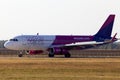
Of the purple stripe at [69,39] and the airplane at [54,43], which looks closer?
the airplane at [54,43]

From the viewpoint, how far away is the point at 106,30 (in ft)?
298

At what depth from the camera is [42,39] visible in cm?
8525

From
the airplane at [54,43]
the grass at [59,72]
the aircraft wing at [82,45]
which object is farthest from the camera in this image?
the aircraft wing at [82,45]

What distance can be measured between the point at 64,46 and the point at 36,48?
5003 mm

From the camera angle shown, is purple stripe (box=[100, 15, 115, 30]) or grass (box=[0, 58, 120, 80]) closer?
grass (box=[0, 58, 120, 80])

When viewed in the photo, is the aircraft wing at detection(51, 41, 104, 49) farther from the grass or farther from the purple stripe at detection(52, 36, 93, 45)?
the grass

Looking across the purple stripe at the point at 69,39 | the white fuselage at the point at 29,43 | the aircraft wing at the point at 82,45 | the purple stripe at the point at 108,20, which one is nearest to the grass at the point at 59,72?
the white fuselage at the point at 29,43

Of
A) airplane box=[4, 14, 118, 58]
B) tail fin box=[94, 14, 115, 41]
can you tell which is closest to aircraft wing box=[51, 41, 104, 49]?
airplane box=[4, 14, 118, 58]

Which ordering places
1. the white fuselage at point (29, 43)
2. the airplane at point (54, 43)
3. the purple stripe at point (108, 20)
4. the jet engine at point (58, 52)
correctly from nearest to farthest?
the jet engine at point (58, 52)
the white fuselage at point (29, 43)
the airplane at point (54, 43)
the purple stripe at point (108, 20)

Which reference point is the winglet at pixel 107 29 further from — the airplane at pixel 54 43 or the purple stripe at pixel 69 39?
the purple stripe at pixel 69 39

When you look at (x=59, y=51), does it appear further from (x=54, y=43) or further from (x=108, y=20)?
(x=108, y=20)

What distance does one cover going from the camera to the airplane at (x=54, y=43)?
84.1m

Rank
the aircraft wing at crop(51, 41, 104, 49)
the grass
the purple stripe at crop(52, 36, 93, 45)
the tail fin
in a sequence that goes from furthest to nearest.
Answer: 1. the tail fin
2. the purple stripe at crop(52, 36, 93, 45)
3. the aircraft wing at crop(51, 41, 104, 49)
4. the grass

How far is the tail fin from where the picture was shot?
90312 mm
